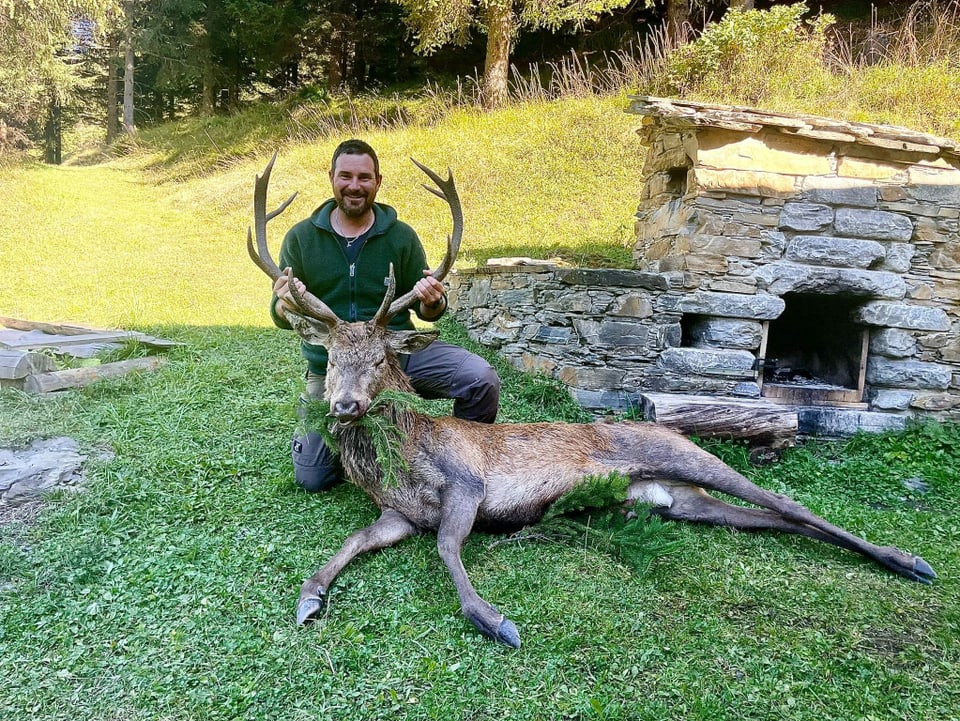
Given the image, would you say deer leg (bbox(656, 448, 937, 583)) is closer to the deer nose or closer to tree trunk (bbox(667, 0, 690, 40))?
the deer nose

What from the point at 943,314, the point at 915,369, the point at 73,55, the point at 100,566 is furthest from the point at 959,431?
the point at 73,55

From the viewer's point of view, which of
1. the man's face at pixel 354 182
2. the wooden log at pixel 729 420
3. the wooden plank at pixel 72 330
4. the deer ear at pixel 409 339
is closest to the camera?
the deer ear at pixel 409 339

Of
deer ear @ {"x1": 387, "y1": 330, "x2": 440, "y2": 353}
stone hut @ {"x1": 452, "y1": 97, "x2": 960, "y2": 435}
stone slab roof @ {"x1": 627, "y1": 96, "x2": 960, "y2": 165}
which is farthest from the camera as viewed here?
stone hut @ {"x1": 452, "y1": 97, "x2": 960, "y2": 435}

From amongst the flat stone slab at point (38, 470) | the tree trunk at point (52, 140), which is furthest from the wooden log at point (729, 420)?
the tree trunk at point (52, 140)

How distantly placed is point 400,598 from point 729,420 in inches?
120

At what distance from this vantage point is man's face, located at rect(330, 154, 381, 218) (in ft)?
13.9

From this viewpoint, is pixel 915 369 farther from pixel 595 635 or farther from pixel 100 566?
pixel 100 566

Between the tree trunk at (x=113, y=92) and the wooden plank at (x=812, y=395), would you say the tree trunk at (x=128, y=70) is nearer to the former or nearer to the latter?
the tree trunk at (x=113, y=92)

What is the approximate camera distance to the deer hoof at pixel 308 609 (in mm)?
3062

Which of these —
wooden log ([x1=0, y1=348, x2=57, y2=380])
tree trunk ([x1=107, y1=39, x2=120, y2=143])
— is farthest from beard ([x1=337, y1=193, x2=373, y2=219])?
tree trunk ([x1=107, y1=39, x2=120, y2=143])

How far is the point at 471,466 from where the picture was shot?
384 cm

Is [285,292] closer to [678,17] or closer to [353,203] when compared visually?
[353,203]

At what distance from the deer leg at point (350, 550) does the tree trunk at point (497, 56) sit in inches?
506

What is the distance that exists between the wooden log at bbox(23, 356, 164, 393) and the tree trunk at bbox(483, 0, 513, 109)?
10.9 meters
